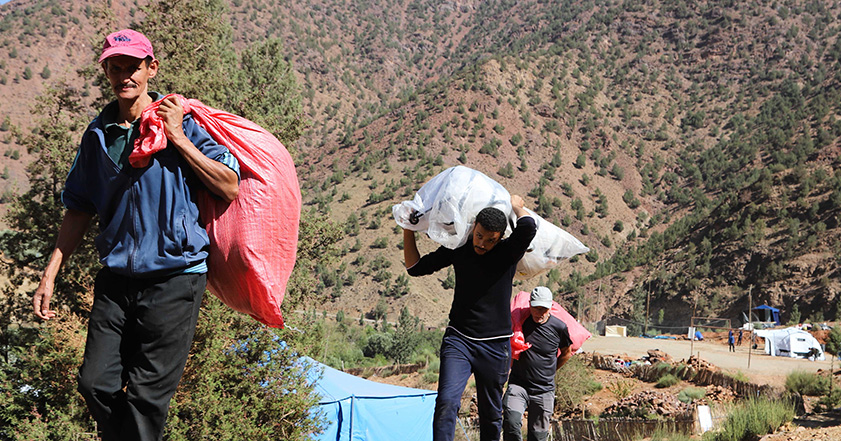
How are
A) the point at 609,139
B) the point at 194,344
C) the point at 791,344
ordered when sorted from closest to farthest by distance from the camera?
the point at 194,344 < the point at 791,344 < the point at 609,139

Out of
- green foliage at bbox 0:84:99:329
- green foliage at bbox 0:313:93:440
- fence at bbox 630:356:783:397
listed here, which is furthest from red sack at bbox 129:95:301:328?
fence at bbox 630:356:783:397

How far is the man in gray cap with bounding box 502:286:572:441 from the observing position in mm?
6305

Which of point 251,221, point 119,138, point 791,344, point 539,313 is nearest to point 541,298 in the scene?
point 539,313

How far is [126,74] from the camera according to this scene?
2.90 meters

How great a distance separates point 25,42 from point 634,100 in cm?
6734

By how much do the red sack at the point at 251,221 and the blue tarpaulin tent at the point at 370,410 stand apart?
11.1 metres

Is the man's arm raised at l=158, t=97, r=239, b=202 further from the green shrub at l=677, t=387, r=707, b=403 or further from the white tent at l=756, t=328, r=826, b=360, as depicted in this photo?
the white tent at l=756, t=328, r=826, b=360

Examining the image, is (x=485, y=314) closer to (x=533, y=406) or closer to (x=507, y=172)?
(x=533, y=406)

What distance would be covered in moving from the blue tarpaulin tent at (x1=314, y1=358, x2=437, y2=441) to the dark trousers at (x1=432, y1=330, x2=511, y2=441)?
9.68m

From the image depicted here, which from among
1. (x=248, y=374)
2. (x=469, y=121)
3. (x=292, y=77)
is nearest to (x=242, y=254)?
(x=248, y=374)

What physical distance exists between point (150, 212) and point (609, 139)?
8144cm

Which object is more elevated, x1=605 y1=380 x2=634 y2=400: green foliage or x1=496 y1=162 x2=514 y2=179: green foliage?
x1=496 y1=162 x2=514 y2=179: green foliage

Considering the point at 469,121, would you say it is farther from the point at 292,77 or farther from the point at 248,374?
the point at 248,374

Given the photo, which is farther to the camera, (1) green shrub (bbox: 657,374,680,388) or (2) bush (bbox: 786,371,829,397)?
(1) green shrub (bbox: 657,374,680,388)
